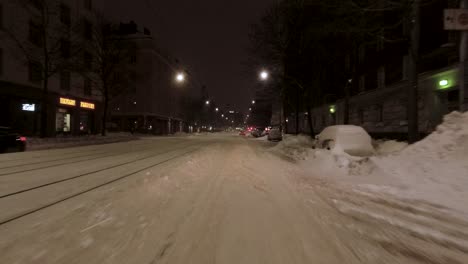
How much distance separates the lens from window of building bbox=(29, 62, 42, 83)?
28.5m

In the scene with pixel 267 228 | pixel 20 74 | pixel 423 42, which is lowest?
pixel 267 228

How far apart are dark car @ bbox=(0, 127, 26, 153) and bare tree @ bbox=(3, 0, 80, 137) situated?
33.3 feet

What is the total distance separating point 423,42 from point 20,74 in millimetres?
31792

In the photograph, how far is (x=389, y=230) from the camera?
14.4 feet

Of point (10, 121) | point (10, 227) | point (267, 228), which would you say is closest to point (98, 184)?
point (10, 227)

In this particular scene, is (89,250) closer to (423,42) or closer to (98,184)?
(98,184)

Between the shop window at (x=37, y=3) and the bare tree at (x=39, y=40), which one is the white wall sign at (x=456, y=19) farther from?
the shop window at (x=37, y=3)

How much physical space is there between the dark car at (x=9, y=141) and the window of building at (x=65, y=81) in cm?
1889

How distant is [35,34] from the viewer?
28.7m

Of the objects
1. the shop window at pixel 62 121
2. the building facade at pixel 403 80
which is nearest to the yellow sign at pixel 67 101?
the shop window at pixel 62 121

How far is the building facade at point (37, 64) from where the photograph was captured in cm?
2594

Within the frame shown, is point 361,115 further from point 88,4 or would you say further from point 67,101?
point 88,4

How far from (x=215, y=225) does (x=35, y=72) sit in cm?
3107

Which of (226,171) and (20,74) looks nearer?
(226,171)
